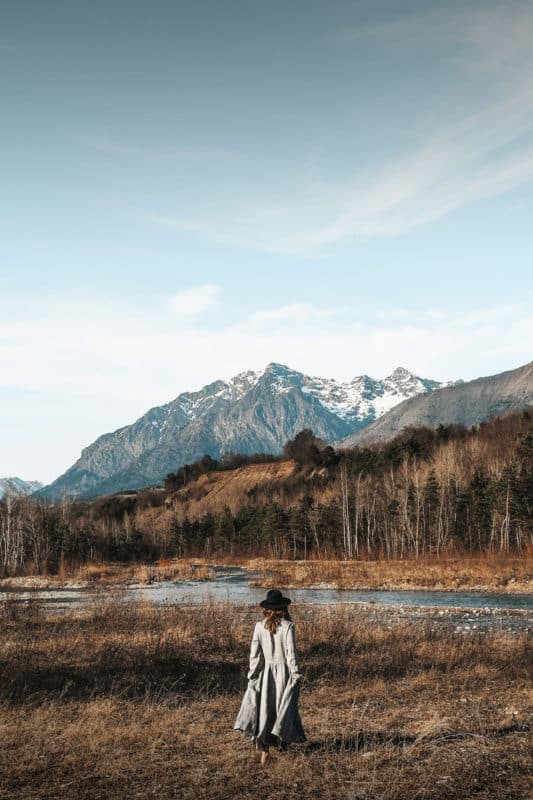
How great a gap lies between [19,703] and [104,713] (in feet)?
7.13

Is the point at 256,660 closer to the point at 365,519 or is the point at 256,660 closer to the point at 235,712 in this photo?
the point at 235,712

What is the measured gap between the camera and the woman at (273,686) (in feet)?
34.0

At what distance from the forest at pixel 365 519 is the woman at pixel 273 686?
6230 cm

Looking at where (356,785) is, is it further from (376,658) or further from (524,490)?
(524,490)

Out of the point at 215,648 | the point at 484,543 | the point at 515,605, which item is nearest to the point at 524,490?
the point at 484,543

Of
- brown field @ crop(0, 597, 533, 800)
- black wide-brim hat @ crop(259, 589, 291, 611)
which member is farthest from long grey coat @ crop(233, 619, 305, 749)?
brown field @ crop(0, 597, 533, 800)

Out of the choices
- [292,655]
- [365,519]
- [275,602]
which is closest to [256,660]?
[292,655]

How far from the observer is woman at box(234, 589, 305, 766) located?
10.4m

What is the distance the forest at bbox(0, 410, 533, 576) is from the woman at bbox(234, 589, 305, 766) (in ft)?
204

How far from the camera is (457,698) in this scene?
15.4 metres

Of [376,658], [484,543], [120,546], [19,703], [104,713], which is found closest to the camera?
[104,713]

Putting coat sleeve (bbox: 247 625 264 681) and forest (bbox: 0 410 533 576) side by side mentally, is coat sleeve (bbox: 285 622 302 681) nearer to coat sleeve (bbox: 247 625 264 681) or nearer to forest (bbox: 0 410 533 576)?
coat sleeve (bbox: 247 625 264 681)

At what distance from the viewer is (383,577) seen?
62.1 metres

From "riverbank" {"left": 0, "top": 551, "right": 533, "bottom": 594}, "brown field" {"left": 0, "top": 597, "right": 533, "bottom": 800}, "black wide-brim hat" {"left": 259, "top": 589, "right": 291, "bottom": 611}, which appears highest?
"black wide-brim hat" {"left": 259, "top": 589, "right": 291, "bottom": 611}
